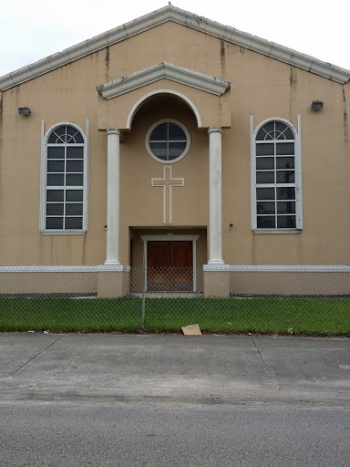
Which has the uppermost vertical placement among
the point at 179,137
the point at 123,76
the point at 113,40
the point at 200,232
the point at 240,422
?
the point at 113,40

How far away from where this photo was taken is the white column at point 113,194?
14.6 meters

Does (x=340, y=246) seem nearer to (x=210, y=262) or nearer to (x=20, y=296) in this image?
(x=210, y=262)

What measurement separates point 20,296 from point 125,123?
6.51 metres

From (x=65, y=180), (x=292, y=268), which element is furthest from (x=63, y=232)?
(x=292, y=268)

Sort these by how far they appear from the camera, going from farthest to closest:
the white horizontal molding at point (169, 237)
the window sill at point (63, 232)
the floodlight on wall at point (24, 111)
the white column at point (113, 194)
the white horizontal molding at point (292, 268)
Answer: the white horizontal molding at point (169, 237)
the floodlight on wall at point (24, 111)
the window sill at point (63, 232)
the white horizontal molding at point (292, 268)
the white column at point (113, 194)

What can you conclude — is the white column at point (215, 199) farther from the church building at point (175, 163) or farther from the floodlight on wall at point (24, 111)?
the floodlight on wall at point (24, 111)

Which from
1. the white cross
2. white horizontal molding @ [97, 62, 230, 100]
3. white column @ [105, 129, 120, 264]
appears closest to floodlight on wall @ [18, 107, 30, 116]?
white horizontal molding @ [97, 62, 230, 100]

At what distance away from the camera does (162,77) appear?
15.0 metres

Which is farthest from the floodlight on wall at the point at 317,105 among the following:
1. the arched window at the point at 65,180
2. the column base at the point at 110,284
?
the column base at the point at 110,284

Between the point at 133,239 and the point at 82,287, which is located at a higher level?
the point at 133,239

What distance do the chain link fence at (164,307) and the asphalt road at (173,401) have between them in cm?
57

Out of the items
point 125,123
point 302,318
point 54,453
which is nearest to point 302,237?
point 302,318

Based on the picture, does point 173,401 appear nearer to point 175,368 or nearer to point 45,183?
point 175,368

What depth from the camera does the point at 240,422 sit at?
4.79 meters
